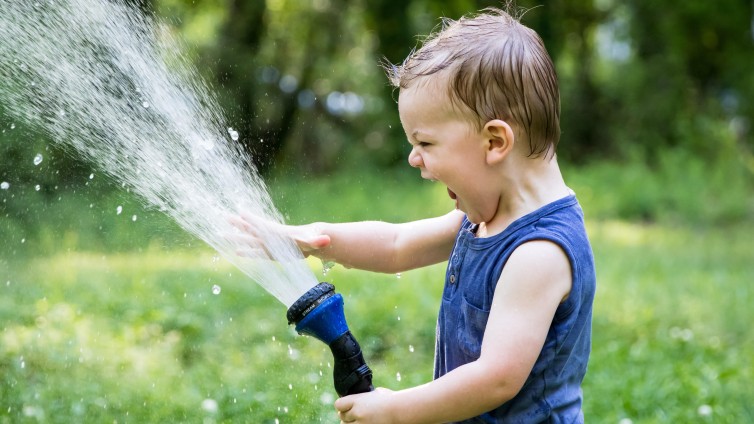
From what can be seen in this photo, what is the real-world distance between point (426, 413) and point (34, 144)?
5.80 metres

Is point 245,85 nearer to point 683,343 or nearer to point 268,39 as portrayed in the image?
point 268,39

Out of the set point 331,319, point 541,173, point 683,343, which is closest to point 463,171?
point 541,173

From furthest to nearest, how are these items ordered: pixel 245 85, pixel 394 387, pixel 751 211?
pixel 245 85
pixel 751 211
pixel 394 387

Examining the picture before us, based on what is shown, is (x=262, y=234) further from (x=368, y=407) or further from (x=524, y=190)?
(x=524, y=190)

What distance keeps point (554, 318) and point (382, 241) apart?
584 mm

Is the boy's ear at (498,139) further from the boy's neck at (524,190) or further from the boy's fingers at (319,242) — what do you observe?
the boy's fingers at (319,242)

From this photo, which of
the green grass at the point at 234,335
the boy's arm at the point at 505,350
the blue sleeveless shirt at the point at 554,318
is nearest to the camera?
the boy's arm at the point at 505,350

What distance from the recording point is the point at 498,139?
6.43ft

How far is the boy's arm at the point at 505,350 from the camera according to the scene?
187 cm

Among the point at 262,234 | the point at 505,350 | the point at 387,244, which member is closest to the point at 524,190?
the point at 505,350

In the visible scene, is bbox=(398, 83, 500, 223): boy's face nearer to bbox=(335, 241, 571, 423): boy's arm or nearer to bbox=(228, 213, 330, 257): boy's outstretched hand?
bbox=(335, 241, 571, 423): boy's arm

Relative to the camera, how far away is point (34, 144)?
6.98 meters

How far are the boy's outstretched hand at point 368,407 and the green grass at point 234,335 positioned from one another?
1299 millimetres

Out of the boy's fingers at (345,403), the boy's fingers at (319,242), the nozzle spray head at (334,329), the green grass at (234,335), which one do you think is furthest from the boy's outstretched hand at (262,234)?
the green grass at (234,335)
